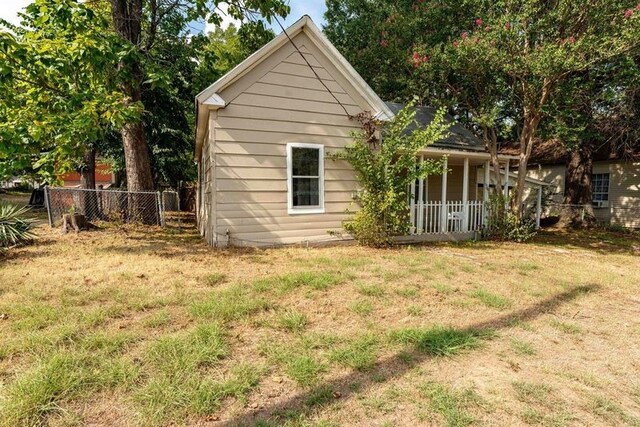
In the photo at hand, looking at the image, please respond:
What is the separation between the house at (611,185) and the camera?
1570 centimetres

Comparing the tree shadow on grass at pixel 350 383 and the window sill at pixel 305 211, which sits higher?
the window sill at pixel 305 211

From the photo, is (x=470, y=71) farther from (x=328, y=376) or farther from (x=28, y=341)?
(x=28, y=341)

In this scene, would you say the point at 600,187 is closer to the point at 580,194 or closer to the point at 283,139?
the point at 580,194

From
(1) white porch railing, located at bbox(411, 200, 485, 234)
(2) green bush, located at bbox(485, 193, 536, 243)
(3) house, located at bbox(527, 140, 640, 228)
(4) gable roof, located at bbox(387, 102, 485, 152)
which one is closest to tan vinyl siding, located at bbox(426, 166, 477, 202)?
(4) gable roof, located at bbox(387, 102, 485, 152)

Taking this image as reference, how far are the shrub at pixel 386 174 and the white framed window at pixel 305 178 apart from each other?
492mm

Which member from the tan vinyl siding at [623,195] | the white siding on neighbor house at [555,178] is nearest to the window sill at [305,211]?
the white siding on neighbor house at [555,178]

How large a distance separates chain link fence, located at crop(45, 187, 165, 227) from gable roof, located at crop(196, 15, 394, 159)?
3.49 metres

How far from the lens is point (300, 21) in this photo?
7574 millimetres

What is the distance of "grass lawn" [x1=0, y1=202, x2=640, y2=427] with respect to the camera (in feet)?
7.88

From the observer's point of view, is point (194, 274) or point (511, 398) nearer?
point (511, 398)

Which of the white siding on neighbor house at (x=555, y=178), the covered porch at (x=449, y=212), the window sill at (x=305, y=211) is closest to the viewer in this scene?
the window sill at (x=305, y=211)

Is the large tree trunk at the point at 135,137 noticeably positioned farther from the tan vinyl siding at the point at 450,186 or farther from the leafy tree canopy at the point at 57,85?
the tan vinyl siding at the point at 450,186

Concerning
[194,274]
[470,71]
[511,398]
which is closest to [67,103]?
[194,274]

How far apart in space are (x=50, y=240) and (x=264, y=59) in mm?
6566
